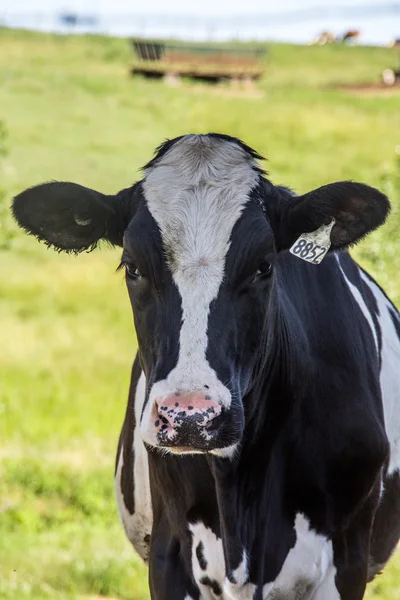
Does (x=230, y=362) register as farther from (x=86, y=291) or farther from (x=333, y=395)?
(x=86, y=291)

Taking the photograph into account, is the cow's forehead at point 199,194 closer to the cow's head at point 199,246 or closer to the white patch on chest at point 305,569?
the cow's head at point 199,246

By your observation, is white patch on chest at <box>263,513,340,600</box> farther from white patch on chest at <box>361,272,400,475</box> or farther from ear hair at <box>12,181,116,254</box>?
ear hair at <box>12,181,116,254</box>

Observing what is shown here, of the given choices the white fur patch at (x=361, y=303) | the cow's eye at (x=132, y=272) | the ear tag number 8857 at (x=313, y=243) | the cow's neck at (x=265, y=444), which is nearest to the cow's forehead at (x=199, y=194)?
the cow's eye at (x=132, y=272)

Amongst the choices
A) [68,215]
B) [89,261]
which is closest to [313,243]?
[68,215]

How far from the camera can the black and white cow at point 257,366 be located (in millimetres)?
4516

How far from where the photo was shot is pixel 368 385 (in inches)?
209

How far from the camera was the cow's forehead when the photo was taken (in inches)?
174

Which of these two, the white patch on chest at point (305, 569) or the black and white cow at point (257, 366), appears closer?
the black and white cow at point (257, 366)

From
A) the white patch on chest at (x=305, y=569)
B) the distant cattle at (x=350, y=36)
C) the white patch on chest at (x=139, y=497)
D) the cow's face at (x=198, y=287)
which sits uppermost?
the distant cattle at (x=350, y=36)

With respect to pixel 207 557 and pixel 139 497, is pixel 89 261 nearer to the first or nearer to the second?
pixel 139 497

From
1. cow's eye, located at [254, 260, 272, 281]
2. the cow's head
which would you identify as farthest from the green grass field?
cow's eye, located at [254, 260, 272, 281]

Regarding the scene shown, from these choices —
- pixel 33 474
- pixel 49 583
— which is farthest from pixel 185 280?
pixel 33 474

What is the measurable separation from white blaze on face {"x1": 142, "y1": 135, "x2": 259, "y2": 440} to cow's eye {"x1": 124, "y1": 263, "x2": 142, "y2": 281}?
196mm

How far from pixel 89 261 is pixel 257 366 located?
27202mm
